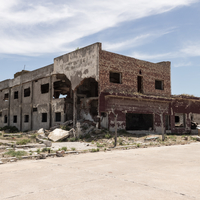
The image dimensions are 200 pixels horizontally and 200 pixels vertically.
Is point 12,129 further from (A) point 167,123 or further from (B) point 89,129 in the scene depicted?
(A) point 167,123

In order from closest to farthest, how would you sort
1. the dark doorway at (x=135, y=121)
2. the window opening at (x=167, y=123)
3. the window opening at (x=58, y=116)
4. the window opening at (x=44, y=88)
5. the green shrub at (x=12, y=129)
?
the window opening at (x=58, y=116) → the window opening at (x=167, y=123) → the window opening at (x=44, y=88) → the dark doorway at (x=135, y=121) → the green shrub at (x=12, y=129)

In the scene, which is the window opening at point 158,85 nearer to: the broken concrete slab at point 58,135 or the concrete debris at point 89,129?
the concrete debris at point 89,129

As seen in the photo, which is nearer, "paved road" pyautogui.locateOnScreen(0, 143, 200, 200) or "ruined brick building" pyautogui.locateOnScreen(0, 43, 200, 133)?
"paved road" pyautogui.locateOnScreen(0, 143, 200, 200)

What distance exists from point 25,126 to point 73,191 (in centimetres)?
2452

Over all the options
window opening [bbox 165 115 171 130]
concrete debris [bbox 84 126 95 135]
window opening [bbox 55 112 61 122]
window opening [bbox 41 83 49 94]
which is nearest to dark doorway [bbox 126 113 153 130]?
window opening [bbox 165 115 171 130]

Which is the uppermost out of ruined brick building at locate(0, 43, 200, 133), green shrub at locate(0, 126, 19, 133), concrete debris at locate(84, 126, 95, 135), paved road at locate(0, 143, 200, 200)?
ruined brick building at locate(0, 43, 200, 133)

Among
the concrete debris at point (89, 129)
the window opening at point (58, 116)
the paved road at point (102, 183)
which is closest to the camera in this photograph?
the paved road at point (102, 183)

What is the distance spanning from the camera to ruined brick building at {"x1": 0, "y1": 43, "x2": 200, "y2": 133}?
20125 mm

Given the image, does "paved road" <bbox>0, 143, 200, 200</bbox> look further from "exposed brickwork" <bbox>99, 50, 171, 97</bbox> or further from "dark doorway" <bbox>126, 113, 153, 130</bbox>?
"dark doorway" <bbox>126, 113, 153, 130</bbox>

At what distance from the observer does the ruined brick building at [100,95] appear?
20.1m

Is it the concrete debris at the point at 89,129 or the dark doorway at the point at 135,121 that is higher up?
the dark doorway at the point at 135,121

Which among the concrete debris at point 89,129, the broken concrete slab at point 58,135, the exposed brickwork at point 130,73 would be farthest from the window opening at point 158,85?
the broken concrete slab at point 58,135

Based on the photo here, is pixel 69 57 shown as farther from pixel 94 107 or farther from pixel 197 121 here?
pixel 197 121

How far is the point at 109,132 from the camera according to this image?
62.1 feet
